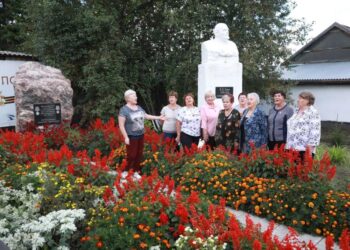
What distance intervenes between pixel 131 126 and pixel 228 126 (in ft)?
5.17

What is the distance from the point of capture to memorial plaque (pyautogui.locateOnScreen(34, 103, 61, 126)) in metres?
8.89

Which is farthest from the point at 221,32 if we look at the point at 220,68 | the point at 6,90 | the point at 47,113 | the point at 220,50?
the point at 6,90

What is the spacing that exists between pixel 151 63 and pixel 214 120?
Answer: 24.1 ft

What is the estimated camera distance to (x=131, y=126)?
582 cm

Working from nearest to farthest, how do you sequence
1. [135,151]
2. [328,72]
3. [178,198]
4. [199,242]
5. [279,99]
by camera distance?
[199,242], [178,198], [279,99], [135,151], [328,72]

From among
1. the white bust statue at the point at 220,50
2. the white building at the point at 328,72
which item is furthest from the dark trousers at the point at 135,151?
the white building at the point at 328,72

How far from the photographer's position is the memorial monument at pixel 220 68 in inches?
321

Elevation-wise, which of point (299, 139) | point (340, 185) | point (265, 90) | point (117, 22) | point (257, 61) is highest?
point (117, 22)

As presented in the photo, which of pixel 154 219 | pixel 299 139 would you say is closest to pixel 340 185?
pixel 299 139

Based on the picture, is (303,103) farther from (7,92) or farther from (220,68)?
(7,92)

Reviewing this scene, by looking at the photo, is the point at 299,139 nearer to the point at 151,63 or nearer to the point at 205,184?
the point at 205,184

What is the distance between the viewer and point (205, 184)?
491cm

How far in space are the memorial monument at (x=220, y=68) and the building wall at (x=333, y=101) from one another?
8.39 metres

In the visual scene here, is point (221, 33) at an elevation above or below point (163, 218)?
above
